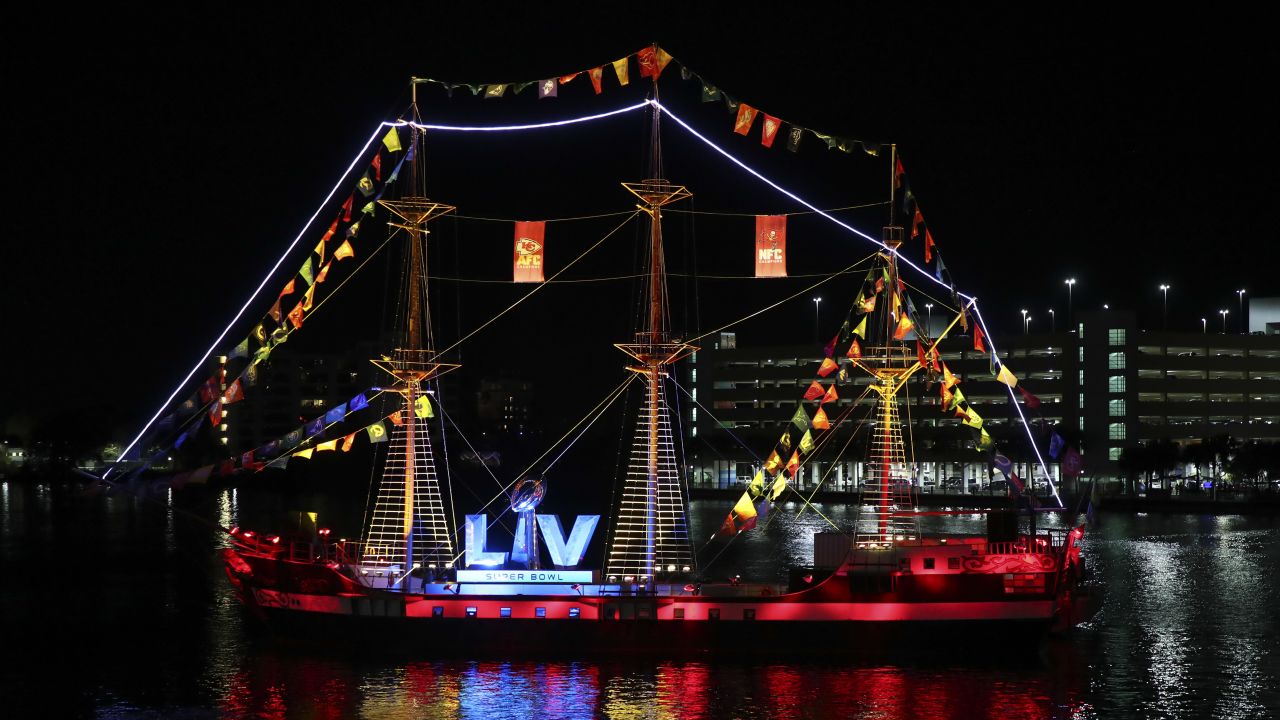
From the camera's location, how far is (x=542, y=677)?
3922cm

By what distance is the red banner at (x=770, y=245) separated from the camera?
41.5m

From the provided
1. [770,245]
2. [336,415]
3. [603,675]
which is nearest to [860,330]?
[770,245]

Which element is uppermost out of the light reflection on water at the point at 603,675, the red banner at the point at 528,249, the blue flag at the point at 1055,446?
the red banner at the point at 528,249

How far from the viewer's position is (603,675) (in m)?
39.2

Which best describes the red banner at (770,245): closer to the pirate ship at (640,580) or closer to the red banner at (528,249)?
the pirate ship at (640,580)

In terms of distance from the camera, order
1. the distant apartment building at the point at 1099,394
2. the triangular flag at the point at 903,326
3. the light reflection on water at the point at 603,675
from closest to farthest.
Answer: the light reflection on water at the point at 603,675 → the triangular flag at the point at 903,326 → the distant apartment building at the point at 1099,394

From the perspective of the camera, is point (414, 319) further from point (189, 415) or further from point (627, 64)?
point (627, 64)

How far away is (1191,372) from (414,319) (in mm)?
112422

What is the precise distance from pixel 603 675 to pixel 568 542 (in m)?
4.47

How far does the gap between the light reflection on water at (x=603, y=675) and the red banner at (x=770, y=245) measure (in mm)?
11243

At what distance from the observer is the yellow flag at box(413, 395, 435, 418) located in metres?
43.5

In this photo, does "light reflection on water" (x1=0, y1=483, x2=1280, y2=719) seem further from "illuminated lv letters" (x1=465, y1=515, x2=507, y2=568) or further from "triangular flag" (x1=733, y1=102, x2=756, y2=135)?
"triangular flag" (x1=733, y1=102, x2=756, y2=135)

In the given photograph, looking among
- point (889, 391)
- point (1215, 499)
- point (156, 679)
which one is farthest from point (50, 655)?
point (1215, 499)

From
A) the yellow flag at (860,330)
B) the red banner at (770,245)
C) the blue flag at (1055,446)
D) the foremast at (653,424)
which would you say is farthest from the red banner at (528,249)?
the blue flag at (1055,446)
